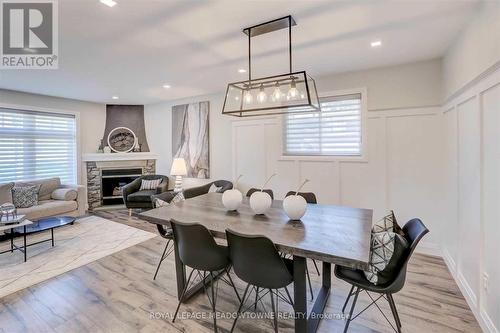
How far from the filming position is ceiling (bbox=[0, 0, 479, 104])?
2084mm

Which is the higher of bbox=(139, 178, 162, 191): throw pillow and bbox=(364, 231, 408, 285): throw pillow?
bbox=(139, 178, 162, 191): throw pillow

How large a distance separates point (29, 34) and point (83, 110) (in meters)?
3.81

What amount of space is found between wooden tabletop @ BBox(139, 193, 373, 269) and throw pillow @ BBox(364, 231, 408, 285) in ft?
0.40

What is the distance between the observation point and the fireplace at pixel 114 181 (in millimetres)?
6188

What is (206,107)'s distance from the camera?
540cm

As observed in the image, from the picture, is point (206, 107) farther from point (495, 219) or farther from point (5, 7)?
point (495, 219)

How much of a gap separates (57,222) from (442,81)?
5.85 meters

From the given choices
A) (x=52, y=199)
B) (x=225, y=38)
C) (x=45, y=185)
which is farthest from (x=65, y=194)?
(x=225, y=38)

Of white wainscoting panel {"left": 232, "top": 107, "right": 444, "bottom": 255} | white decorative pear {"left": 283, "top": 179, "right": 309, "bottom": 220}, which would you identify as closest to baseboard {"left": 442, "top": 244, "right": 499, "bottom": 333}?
Answer: white wainscoting panel {"left": 232, "top": 107, "right": 444, "bottom": 255}

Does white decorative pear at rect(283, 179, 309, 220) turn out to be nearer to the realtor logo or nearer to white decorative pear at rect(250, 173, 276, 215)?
white decorative pear at rect(250, 173, 276, 215)

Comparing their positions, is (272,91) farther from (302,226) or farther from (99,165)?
(99,165)

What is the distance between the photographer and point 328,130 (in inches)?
161

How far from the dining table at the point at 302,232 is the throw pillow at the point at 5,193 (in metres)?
3.57

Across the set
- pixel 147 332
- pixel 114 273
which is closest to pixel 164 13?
pixel 147 332
